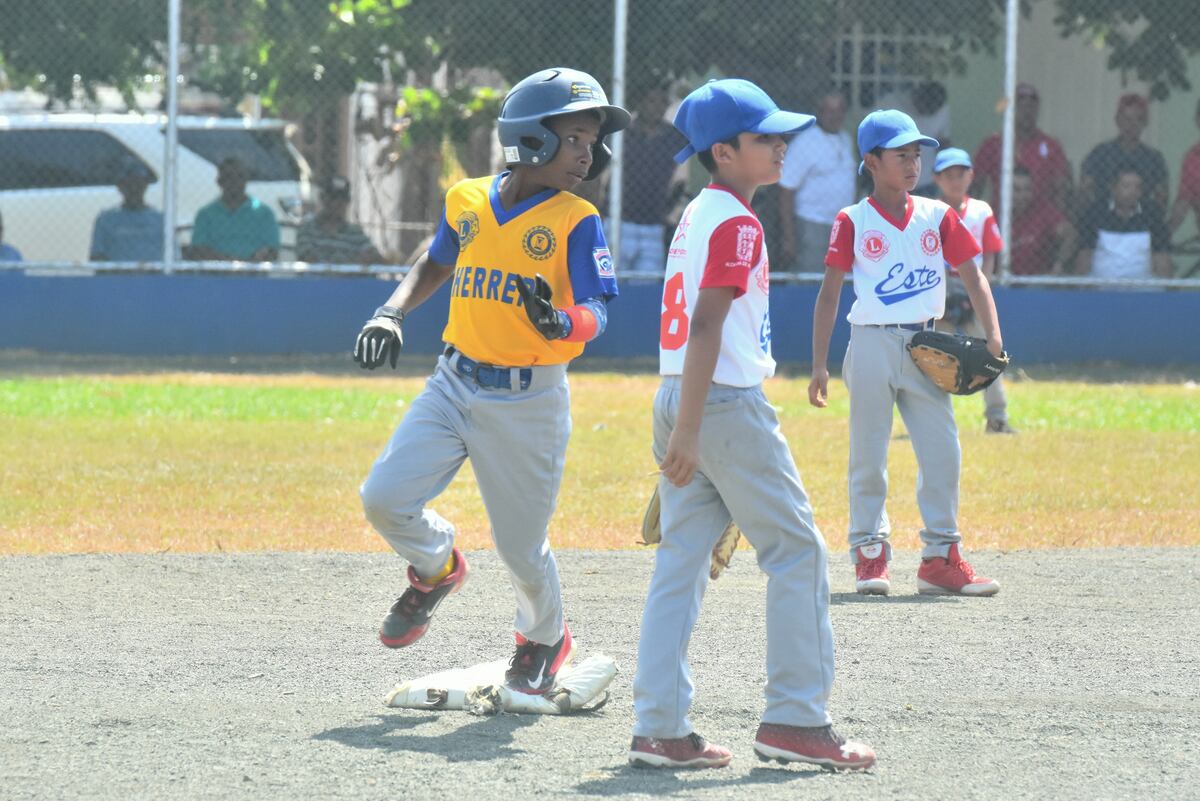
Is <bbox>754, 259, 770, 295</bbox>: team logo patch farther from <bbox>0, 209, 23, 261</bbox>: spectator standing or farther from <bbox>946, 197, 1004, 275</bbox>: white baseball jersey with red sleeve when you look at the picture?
<bbox>0, 209, 23, 261</bbox>: spectator standing

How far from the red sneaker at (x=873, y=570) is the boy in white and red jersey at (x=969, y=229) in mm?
2224

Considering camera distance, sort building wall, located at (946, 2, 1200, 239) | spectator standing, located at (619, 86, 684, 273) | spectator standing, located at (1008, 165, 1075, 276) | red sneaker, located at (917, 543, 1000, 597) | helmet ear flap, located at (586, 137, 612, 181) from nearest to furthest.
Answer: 1. helmet ear flap, located at (586, 137, 612, 181)
2. red sneaker, located at (917, 543, 1000, 597)
3. spectator standing, located at (619, 86, 684, 273)
4. spectator standing, located at (1008, 165, 1075, 276)
5. building wall, located at (946, 2, 1200, 239)

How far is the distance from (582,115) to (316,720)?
1.80 m

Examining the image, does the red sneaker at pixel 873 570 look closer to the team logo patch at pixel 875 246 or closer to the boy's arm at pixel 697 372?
the team logo patch at pixel 875 246

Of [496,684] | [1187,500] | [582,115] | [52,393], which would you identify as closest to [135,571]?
[496,684]

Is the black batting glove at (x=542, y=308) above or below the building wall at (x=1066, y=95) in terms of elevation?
below

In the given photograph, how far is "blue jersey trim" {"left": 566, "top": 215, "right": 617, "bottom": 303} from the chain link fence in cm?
1039

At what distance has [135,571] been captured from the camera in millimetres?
7105

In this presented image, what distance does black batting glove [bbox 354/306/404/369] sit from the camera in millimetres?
4785

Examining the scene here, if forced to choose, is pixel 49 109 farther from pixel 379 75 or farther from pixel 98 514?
pixel 98 514

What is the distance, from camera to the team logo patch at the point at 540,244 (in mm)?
4828

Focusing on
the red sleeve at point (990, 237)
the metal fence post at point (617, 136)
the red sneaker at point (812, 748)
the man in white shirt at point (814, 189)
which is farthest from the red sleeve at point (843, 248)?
the man in white shirt at point (814, 189)

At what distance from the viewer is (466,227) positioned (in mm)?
4941

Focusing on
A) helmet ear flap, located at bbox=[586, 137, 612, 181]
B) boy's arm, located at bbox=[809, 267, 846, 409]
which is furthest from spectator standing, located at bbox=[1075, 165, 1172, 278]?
helmet ear flap, located at bbox=[586, 137, 612, 181]
